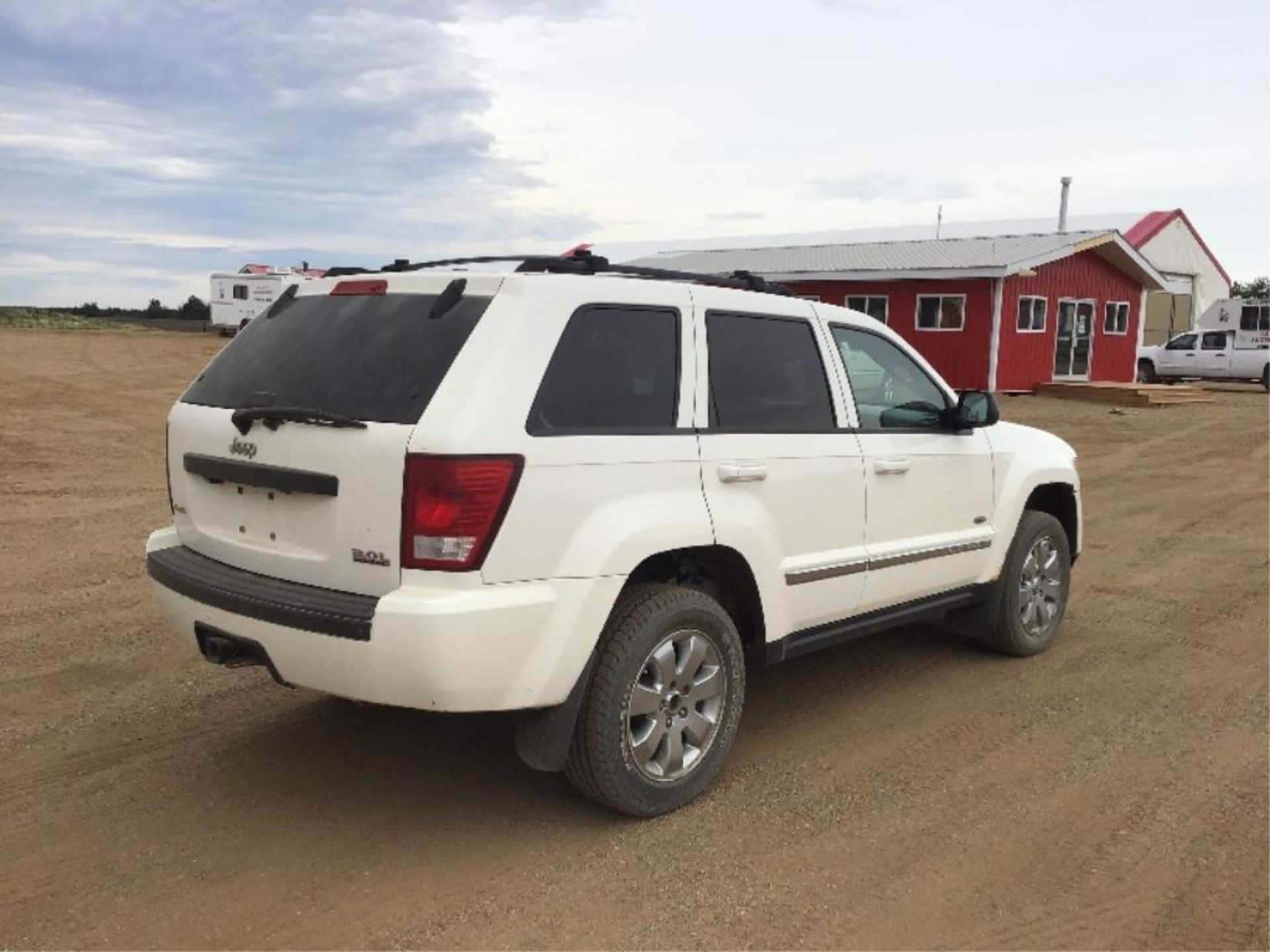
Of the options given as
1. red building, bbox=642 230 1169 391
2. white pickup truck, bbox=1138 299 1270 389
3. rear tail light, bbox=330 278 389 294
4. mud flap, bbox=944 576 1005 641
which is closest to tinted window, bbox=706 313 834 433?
rear tail light, bbox=330 278 389 294

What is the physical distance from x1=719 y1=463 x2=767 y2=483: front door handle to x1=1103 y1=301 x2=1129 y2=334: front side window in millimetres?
26986

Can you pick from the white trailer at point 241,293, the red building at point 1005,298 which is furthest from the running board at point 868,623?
the white trailer at point 241,293

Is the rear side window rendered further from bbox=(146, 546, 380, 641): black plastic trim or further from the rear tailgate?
bbox=(146, 546, 380, 641): black plastic trim

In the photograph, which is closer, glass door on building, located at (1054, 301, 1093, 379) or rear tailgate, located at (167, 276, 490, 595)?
rear tailgate, located at (167, 276, 490, 595)

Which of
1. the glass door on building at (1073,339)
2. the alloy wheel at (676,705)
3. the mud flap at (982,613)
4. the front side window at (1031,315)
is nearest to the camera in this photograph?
the alloy wheel at (676,705)

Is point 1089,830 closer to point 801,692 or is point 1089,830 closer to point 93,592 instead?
point 801,692

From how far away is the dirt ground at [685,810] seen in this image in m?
3.21

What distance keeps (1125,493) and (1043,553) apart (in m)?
6.98

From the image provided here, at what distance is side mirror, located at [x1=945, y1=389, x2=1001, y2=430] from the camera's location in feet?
16.6

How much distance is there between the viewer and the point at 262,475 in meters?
3.62

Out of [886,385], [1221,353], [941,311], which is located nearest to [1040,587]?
[886,385]

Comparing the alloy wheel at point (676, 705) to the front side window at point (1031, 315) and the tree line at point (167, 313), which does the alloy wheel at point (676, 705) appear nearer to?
the front side window at point (1031, 315)

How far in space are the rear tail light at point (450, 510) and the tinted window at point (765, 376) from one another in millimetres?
1070

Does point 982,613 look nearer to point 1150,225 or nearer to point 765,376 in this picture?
point 765,376
